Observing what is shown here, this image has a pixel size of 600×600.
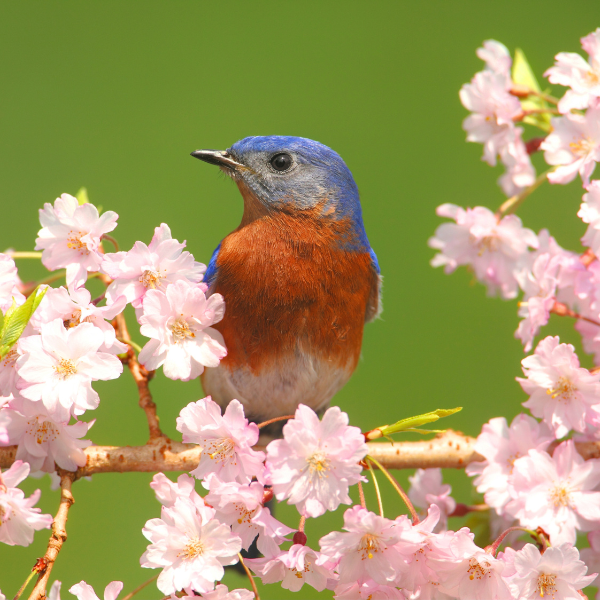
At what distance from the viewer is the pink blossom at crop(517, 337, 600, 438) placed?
1.49 m

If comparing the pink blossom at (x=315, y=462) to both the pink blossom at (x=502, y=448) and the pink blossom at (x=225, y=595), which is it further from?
the pink blossom at (x=502, y=448)

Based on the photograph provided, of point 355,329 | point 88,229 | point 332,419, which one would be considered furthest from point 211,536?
point 355,329

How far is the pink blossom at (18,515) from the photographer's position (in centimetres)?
123

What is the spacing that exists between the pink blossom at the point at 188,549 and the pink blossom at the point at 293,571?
6 centimetres

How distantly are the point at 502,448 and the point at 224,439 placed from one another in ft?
2.30

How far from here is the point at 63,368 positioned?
1261mm

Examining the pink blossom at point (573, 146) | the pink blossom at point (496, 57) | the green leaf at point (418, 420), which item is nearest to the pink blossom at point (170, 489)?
the green leaf at point (418, 420)

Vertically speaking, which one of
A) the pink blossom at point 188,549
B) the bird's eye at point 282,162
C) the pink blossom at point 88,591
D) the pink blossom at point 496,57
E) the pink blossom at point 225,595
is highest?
the pink blossom at point 496,57

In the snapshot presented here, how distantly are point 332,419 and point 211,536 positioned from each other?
31 centimetres

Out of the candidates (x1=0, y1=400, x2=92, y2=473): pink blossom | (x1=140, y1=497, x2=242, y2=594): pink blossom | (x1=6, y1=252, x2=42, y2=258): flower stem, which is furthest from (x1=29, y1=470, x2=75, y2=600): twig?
(x1=6, y1=252, x2=42, y2=258): flower stem

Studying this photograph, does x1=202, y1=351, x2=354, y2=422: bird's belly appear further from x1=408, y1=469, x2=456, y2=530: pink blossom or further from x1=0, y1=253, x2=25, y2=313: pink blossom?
x1=0, y1=253, x2=25, y2=313: pink blossom

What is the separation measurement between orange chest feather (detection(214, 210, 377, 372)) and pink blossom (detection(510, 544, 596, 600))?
86 cm

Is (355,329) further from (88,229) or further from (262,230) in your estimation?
(88,229)

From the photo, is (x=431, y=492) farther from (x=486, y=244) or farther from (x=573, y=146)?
(x=573, y=146)
